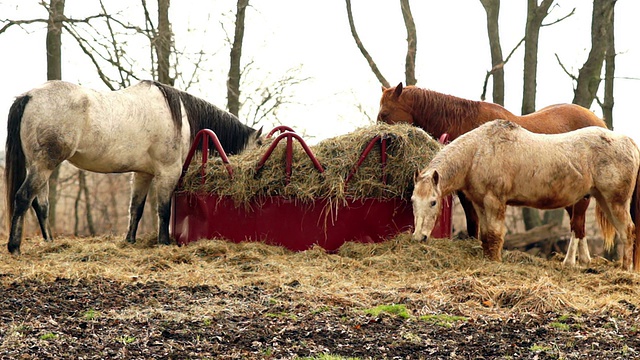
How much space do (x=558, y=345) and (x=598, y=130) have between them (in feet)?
12.6

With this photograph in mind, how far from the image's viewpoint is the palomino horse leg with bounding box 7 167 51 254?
279 inches

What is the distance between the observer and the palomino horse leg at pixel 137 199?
338 inches

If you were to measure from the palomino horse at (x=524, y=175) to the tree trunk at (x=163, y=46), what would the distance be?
619 cm

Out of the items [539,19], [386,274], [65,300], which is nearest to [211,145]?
[386,274]

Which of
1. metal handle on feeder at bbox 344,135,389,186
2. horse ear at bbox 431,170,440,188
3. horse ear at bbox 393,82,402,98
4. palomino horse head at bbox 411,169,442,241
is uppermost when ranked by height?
horse ear at bbox 393,82,402,98

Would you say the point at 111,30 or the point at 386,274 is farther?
the point at 111,30

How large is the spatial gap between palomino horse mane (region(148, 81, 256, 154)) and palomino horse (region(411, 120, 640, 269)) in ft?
9.55

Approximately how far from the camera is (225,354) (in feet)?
13.0

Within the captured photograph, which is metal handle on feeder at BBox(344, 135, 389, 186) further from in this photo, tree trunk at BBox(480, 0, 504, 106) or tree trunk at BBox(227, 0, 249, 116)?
tree trunk at BBox(227, 0, 249, 116)

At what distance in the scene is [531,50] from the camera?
12.3m

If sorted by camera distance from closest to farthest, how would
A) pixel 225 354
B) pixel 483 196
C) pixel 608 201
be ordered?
pixel 225 354 < pixel 483 196 < pixel 608 201

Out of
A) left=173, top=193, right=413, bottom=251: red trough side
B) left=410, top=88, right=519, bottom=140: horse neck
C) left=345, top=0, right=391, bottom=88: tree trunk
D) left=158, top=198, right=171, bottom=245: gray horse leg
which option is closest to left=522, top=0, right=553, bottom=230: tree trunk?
left=345, top=0, right=391, bottom=88: tree trunk

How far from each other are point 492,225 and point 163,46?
6.74 metres

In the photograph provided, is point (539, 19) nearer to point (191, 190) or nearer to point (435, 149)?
point (435, 149)
